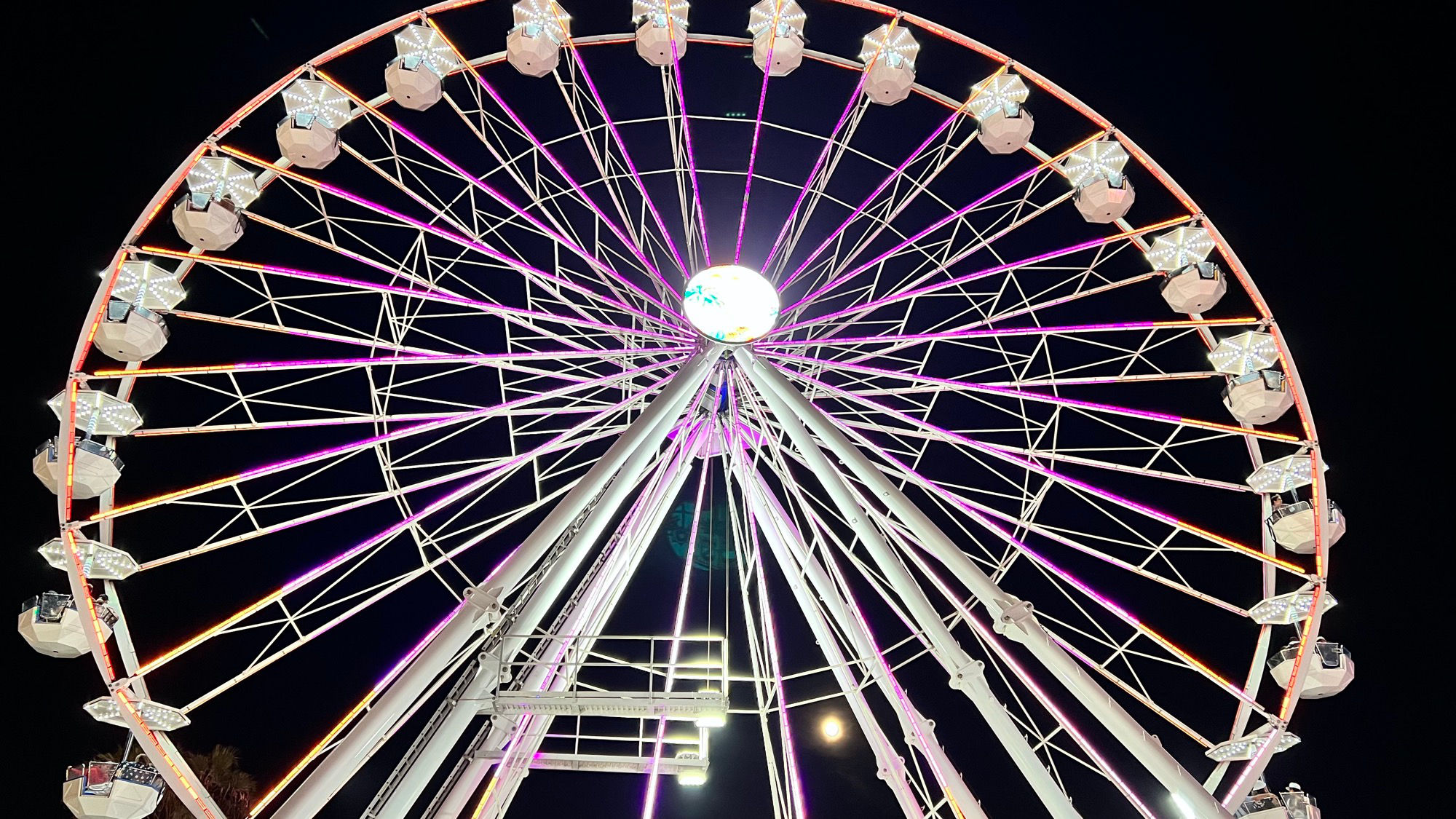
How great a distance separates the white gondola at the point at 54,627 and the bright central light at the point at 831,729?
16.0 m

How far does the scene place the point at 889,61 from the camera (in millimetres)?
13984

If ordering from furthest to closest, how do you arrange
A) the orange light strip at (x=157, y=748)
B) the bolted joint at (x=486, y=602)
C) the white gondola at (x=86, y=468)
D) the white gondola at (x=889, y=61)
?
the white gondola at (x=889, y=61) → the white gondola at (x=86, y=468) → the orange light strip at (x=157, y=748) → the bolted joint at (x=486, y=602)

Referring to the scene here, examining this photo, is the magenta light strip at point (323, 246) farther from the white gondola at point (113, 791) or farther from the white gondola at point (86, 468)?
the white gondola at point (113, 791)

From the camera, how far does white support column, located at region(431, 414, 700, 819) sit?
37.7 ft

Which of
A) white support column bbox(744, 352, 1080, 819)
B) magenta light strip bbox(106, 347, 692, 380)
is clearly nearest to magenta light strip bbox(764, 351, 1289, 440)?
magenta light strip bbox(106, 347, 692, 380)

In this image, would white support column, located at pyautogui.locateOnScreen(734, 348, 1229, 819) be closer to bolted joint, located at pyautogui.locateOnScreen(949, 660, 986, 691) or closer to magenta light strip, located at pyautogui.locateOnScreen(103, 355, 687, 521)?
bolted joint, located at pyautogui.locateOnScreen(949, 660, 986, 691)

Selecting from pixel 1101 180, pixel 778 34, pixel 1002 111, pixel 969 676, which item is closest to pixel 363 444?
pixel 969 676

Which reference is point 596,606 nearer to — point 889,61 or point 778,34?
point 778,34

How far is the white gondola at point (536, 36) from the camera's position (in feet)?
45.5

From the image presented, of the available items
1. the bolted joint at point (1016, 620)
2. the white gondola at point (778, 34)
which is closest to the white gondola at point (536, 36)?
the white gondola at point (778, 34)

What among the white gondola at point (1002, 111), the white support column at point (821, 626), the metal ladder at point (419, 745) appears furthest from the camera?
the white gondola at point (1002, 111)

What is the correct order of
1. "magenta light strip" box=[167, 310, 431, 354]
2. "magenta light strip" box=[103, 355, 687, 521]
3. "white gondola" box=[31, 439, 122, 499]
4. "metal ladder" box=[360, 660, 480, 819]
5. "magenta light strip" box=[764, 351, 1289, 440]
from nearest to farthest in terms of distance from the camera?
1. "metal ladder" box=[360, 660, 480, 819]
2. "magenta light strip" box=[103, 355, 687, 521]
3. "white gondola" box=[31, 439, 122, 499]
4. "magenta light strip" box=[167, 310, 431, 354]
5. "magenta light strip" box=[764, 351, 1289, 440]

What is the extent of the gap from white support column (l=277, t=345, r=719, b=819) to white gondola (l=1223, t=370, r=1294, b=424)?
7107 mm

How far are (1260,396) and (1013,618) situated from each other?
5.48 m
